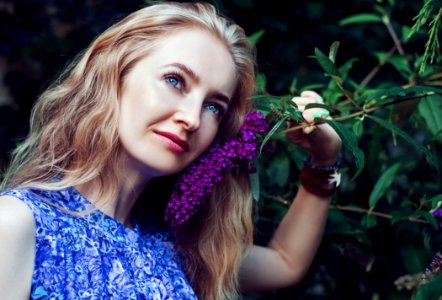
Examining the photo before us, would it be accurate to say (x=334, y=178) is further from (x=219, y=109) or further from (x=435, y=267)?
(x=435, y=267)

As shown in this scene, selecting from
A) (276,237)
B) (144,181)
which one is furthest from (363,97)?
(144,181)

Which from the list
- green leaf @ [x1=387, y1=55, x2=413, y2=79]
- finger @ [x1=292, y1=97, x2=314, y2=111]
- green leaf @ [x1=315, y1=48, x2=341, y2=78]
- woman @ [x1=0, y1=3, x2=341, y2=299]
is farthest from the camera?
green leaf @ [x1=387, y1=55, x2=413, y2=79]

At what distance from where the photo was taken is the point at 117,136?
5.11 feet

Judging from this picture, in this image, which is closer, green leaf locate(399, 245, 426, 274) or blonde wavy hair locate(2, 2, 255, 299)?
blonde wavy hair locate(2, 2, 255, 299)

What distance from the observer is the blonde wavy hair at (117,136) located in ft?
5.17

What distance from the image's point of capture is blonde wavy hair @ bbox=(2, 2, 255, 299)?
5.17 feet

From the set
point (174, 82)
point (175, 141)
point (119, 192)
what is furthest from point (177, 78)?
point (119, 192)

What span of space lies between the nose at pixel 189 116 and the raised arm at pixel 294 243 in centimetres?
33

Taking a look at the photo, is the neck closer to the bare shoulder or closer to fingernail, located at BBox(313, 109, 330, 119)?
the bare shoulder

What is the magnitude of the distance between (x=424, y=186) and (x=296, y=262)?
0.44m

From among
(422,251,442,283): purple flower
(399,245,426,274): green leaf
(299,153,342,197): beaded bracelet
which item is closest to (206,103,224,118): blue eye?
(299,153,342,197): beaded bracelet

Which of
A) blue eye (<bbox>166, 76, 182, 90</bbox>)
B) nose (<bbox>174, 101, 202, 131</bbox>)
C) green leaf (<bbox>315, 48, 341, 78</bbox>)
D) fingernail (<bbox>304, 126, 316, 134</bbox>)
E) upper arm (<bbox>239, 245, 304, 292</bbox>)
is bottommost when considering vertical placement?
upper arm (<bbox>239, 245, 304, 292</bbox>)

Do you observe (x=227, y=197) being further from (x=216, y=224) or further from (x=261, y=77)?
(x=261, y=77)

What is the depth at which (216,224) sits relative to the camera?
186 cm
